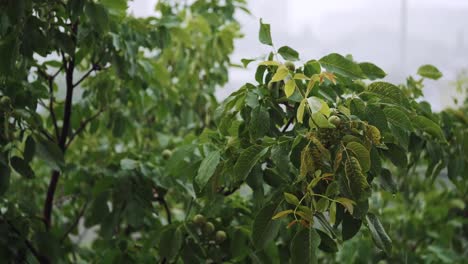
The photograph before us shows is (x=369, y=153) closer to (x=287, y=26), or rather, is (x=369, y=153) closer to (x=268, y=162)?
(x=268, y=162)

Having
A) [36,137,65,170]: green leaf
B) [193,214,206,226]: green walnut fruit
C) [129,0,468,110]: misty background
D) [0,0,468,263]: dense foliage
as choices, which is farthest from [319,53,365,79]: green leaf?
[129,0,468,110]: misty background

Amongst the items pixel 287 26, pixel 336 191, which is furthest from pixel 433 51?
pixel 336 191

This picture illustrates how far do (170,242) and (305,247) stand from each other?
0.36 metres

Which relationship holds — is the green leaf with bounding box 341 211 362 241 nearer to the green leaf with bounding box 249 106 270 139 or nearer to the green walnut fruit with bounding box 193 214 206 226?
the green leaf with bounding box 249 106 270 139

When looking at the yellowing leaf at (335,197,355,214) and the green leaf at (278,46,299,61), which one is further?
the green leaf at (278,46,299,61)

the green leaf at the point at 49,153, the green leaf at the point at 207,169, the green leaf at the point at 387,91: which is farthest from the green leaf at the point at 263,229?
the green leaf at the point at 49,153

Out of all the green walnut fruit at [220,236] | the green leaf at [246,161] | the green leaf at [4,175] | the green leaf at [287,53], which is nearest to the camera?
the green leaf at [246,161]

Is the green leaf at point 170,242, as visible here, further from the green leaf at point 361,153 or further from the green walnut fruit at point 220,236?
the green leaf at point 361,153

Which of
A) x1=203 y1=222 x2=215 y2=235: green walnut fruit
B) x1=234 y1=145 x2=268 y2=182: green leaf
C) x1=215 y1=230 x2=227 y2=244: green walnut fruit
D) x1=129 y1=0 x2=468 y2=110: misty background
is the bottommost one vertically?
x1=215 y1=230 x2=227 y2=244: green walnut fruit

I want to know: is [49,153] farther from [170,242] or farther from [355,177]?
[355,177]

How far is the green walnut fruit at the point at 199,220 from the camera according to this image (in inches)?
43.9

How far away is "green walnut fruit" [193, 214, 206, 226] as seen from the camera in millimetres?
1116

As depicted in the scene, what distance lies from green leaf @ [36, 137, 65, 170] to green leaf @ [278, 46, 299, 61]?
0.44 metres

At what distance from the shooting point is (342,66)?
35.9 inches
